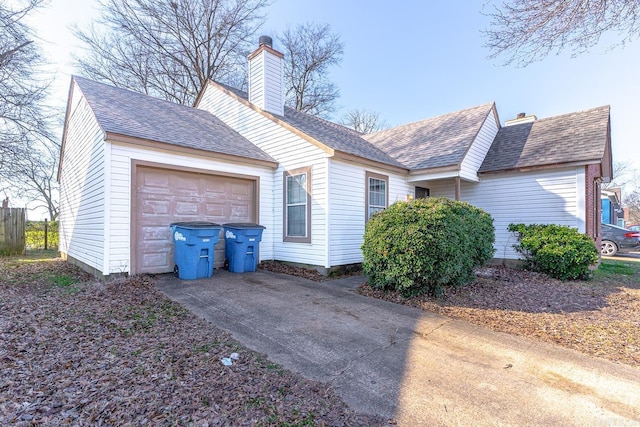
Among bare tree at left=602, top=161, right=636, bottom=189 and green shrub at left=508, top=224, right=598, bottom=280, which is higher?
bare tree at left=602, top=161, right=636, bottom=189

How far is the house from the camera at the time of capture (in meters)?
6.20

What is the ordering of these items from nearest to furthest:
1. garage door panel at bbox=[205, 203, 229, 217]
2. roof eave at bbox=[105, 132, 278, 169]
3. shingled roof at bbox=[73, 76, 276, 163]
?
roof eave at bbox=[105, 132, 278, 169]
shingled roof at bbox=[73, 76, 276, 163]
garage door panel at bbox=[205, 203, 229, 217]

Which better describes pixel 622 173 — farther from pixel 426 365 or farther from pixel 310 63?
pixel 426 365

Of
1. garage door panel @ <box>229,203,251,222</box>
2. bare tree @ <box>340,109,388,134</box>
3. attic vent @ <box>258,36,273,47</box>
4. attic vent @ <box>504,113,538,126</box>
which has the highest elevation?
bare tree @ <box>340,109,388,134</box>

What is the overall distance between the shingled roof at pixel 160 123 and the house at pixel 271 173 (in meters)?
0.05

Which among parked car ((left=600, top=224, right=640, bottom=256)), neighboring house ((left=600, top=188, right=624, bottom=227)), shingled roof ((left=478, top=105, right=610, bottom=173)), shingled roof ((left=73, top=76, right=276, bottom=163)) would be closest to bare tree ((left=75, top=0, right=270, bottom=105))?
shingled roof ((left=73, top=76, right=276, bottom=163))

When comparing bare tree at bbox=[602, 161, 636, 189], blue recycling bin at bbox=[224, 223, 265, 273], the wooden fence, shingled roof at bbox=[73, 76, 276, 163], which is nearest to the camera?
shingled roof at bbox=[73, 76, 276, 163]

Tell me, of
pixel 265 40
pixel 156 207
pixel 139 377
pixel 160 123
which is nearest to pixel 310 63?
pixel 265 40

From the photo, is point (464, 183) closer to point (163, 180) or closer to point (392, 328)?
point (392, 328)

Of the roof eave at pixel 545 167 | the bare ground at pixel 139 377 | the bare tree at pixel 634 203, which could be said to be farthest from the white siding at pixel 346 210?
the bare tree at pixel 634 203

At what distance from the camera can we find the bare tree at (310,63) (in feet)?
65.1

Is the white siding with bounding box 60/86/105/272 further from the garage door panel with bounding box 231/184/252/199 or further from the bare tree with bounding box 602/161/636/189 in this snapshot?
the bare tree with bounding box 602/161/636/189

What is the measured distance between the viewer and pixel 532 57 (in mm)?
5441

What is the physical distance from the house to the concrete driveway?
7.83ft
